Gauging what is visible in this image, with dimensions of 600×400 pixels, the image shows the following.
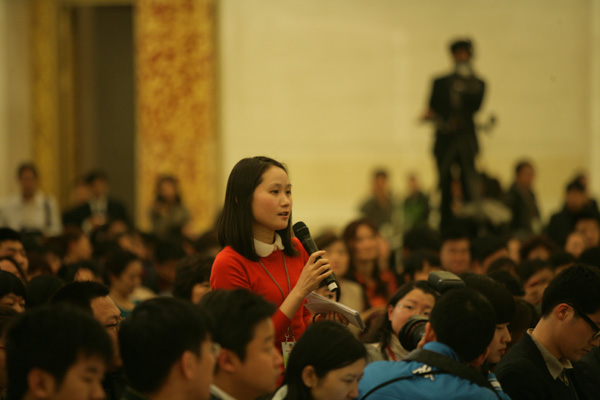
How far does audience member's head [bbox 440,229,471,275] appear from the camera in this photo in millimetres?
7680

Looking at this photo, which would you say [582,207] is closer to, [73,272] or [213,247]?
[213,247]

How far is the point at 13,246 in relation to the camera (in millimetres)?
6266

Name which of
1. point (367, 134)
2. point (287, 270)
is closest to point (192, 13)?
point (367, 134)

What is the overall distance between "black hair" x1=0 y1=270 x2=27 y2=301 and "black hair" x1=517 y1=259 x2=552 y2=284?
3.41m

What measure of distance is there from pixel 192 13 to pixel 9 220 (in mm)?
5113

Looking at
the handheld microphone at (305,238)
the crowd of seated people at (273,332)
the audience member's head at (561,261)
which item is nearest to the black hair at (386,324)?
the crowd of seated people at (273,332)

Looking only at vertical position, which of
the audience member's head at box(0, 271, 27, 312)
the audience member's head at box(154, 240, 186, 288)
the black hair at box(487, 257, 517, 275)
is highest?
the audience member's head at box(0, 271, 27, 312)

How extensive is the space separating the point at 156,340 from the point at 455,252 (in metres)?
5.28

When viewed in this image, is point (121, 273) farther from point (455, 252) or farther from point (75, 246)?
point (455, 252)

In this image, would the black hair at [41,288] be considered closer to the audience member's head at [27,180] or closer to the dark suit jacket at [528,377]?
the dark suit jacket at [528,377]

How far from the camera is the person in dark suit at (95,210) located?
482 inches

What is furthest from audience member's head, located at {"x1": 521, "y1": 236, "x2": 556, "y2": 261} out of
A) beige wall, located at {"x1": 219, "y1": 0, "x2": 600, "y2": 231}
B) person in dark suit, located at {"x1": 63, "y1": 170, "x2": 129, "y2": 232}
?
beige wall, located at {"x1": 219, "y1": 0, "x2": 600, "y2": 231}

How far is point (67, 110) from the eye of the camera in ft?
50.9

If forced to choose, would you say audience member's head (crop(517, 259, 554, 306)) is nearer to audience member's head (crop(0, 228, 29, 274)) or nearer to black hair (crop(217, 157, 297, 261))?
black hair (crop(217, 157, 297, 261))
